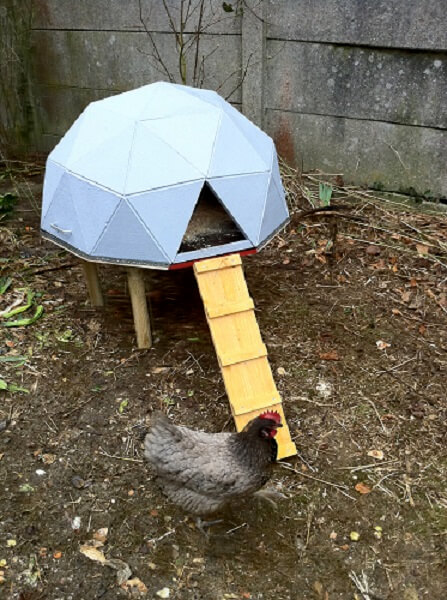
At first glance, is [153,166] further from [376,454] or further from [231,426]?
[376,454]

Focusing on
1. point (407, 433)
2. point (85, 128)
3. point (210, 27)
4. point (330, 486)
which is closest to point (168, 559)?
point (330, 486)

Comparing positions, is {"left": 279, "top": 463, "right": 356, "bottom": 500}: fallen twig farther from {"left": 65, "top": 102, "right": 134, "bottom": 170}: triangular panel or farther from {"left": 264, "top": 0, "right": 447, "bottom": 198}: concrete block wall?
{"left": 264, "top": 0, "right": 447, "bottom": 198}: concrete block wall

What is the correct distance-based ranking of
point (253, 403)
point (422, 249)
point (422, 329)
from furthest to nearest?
point (422, 249) < point (422, 329) < point (253, 403)

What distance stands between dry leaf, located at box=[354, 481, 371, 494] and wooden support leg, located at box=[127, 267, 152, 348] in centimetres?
158

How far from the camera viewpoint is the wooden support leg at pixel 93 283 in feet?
12.8

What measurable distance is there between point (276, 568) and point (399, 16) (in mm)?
4293

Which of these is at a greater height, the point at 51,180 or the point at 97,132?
the point at 97,132

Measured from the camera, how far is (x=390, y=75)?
495 centimetres

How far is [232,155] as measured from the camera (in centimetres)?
338

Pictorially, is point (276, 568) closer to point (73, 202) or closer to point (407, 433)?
point (407, 433)

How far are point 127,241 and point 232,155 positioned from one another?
81cm

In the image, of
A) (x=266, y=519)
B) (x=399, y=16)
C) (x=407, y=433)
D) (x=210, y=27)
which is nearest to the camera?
(x=266, y=519)

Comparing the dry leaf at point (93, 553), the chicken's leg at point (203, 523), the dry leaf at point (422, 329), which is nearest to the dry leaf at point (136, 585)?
the dry leaf at point (93, 553)

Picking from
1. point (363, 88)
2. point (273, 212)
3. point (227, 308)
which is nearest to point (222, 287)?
point (227, 308)
